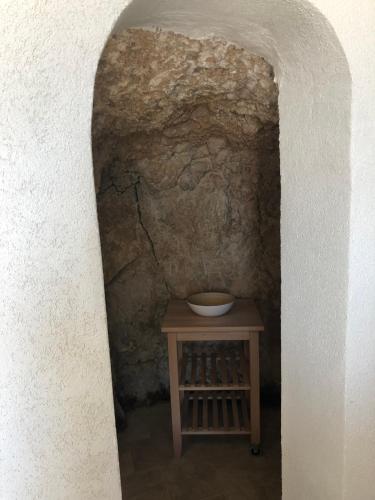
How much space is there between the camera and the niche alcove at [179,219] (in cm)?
190

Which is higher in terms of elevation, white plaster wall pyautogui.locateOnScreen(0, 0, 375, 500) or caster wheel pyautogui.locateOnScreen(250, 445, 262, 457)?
white plaster wall pyautogui.locateOnScreen(0, 0, 375, 500)

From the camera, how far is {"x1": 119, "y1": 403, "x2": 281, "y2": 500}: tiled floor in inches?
75.6

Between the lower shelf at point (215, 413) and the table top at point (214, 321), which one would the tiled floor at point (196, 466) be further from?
the table top at point (214, 321)

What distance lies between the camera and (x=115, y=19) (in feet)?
2.87

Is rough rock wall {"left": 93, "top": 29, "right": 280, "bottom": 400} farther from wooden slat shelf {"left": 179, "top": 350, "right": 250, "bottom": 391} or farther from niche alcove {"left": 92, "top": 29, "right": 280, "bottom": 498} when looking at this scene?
wooden slat shelf {"left": 179, "top": 350, "right": 250, "bottom": 391}

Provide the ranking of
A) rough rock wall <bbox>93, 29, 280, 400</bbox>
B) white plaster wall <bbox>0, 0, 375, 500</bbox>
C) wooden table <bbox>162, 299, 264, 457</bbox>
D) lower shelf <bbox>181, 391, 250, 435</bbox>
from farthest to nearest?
lower shelf <bbox>181, 391, 250, 435</bbox> → wooden table <bbox>162, 299, 264, 457</bbox> → rough rock wall <bbox>93, 29, 280, 400</bbox> → white plaster wall <bbox>0, 0, 375, 500</bbox>

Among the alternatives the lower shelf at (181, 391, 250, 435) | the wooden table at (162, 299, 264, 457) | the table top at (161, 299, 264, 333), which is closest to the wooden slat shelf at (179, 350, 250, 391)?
the wooden table at (162, 299, 264, 457)

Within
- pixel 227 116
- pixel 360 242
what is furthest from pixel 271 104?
pixel 360 242

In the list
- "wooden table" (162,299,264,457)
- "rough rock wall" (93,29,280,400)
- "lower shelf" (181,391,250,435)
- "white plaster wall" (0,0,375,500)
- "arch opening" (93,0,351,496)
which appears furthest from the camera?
"lower shelf" (181,391,250,435)

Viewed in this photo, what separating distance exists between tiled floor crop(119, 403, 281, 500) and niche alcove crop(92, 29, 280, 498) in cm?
7

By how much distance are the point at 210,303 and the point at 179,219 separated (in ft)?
1.59

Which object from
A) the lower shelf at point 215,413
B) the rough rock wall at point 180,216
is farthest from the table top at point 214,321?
the lower shelf at point 215,413

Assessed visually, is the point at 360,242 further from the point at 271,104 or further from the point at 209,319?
the point at 209,319

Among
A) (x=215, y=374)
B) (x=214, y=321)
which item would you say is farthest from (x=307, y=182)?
(x=215, y=374)
